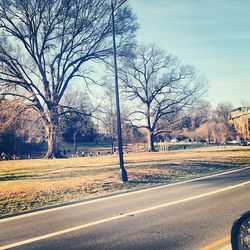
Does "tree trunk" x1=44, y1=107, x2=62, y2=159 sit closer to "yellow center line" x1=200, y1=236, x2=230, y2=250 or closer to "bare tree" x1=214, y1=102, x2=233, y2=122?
"yellow center line" x1=200, y1=236, x2=230, y2=250

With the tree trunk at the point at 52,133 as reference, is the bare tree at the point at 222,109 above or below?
above

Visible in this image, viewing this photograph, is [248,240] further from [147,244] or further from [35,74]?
[35,74]

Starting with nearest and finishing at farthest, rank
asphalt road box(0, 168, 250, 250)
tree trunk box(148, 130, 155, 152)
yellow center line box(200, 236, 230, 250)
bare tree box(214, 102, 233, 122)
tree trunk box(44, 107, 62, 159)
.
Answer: yellow center line box(200, 236, 230, 250), asphalt road box(0, 168, 250, 250), tree trunk box(44, 107, 62, 159), tree trunk box(148, 130, 155, 152), bare tree box(214, 102, 233, 122)

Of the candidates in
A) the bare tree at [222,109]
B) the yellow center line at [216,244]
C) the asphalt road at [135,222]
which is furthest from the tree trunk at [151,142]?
the bare tree at [222,109]

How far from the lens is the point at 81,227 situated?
697 centimetres

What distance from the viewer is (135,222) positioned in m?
7.10

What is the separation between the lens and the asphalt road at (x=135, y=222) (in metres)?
5.75

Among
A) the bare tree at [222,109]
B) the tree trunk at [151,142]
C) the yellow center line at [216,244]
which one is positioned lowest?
the yellow center line at [216,244]

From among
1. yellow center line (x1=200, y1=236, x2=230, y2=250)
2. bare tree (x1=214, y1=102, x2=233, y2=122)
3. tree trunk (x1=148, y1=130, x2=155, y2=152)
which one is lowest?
yellow center line (x1=200, y1=236, x2=230, y2=250)

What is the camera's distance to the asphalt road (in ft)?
18.9

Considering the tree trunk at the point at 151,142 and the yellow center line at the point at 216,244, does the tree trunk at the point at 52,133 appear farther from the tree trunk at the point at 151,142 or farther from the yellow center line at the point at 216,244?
the yellow center line at the point at 216,244

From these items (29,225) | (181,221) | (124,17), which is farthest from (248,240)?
(124,17)

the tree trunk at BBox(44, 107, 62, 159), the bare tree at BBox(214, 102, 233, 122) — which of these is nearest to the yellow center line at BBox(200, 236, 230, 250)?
the tree trunk at BBox(44, 107, 62, 159)

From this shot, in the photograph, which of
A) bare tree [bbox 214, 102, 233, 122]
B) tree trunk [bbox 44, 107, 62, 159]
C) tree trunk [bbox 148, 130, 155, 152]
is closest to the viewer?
tree trunk [bbox 44, 107, 62, 159]
